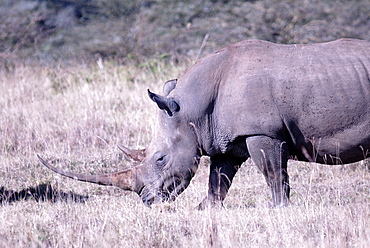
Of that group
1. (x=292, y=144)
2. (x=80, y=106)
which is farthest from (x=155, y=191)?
(x=80, y=106)

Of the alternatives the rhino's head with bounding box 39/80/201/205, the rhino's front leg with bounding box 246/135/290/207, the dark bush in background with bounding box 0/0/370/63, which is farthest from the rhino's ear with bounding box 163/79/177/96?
the dark bush in background with bounding box 0/0/370/63

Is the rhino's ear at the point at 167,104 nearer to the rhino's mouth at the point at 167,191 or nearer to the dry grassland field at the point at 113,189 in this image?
the dry grassland field at the point at 113,189

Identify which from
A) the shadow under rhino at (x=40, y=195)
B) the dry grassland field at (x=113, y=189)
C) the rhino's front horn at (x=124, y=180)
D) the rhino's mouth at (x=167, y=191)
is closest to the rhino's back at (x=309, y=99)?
the dry grassland field at (x=113, y=189)

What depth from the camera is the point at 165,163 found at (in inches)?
286

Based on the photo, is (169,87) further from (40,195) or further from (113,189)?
(40,195)

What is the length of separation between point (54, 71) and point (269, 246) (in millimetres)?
8752

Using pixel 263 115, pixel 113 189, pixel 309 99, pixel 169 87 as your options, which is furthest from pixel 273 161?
pixel 113 189

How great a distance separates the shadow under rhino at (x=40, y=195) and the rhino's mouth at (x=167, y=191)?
0.79 meters

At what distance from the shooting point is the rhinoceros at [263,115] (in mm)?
6672

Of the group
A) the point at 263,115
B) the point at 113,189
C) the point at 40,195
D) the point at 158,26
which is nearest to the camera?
the point at 263,115

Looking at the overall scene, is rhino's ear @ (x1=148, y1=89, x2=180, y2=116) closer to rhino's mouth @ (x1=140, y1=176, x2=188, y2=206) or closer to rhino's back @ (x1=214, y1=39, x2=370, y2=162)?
rhino's back @ (x1=214, y1=39, x2=370, y2=162)

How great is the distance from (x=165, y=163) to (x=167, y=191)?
0.30 meters

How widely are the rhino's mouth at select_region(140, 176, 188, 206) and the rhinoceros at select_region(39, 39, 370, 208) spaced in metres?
0.01

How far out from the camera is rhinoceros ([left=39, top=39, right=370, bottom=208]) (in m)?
6.67
